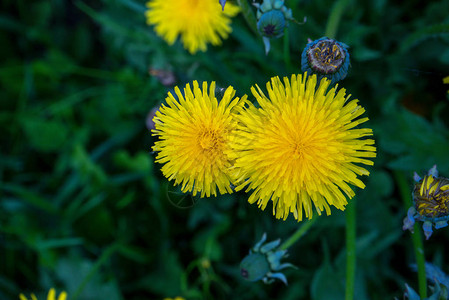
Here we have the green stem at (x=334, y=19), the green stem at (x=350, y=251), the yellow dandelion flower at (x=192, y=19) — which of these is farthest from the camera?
the yellow dandelion flower at (x=192, y=19)

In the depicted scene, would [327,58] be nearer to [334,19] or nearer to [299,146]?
[299,146]

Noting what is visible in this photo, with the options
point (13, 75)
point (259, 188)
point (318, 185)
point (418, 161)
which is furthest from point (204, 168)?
point (13, 75)

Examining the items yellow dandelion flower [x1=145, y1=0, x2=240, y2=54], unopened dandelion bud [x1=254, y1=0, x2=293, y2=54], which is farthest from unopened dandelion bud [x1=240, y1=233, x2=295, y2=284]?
yellow dandelion flower [x1=145, y1=0, x2=240, y2=54]

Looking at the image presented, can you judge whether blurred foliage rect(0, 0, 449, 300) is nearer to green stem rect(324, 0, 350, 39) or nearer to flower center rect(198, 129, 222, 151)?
green stem rect(324, 0, 350, 39)

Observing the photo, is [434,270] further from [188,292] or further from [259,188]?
[188,292]

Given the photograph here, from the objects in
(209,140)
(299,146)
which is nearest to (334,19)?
(299,146)

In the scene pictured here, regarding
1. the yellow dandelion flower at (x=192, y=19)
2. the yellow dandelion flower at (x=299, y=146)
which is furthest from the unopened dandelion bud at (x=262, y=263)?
the yellow dandelion flower at (x=192, y=19)

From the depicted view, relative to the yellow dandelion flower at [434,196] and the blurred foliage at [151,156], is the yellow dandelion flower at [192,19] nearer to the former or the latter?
the blurred foliage at [151,156]
